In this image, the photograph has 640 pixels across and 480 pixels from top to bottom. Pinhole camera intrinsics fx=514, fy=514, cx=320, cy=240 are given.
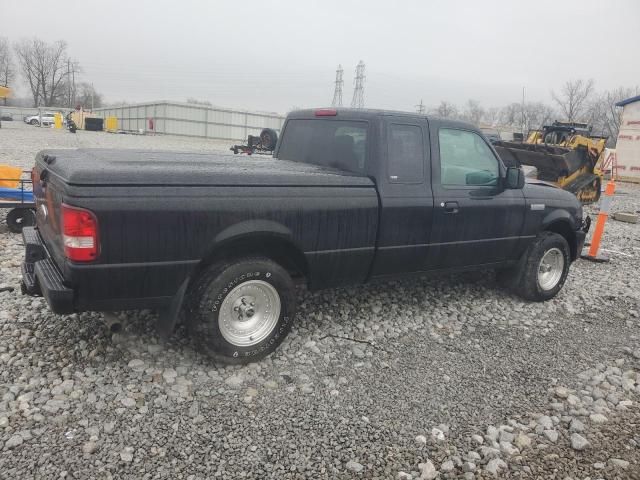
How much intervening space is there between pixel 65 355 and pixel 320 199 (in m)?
2.18

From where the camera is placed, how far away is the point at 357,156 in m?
4.48

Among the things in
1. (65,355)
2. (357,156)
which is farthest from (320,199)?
(65,355)

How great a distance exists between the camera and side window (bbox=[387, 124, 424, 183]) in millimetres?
4398

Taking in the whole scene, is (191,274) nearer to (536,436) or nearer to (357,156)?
(357,156)

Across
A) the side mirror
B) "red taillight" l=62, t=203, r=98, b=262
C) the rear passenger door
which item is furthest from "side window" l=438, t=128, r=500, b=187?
"red taillight" l=62, t=203, r=98, b=262

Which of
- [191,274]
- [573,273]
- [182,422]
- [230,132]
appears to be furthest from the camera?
[230,132]

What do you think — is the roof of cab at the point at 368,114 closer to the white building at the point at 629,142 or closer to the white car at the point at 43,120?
the white building at the point at 629,142

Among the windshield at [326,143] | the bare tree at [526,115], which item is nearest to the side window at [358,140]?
the windshield at [326,143]

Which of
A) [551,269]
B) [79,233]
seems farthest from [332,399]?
[551,269]

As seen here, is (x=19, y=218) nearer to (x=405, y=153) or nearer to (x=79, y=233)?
(x=79, y=233)

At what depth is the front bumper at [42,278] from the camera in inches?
124

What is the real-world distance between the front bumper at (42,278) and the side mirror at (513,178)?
402 cm

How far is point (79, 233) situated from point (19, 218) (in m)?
4.92

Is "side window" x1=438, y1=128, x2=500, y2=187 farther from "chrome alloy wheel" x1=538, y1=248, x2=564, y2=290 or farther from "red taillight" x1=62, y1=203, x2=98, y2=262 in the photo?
"red taillight" x1=62, y1=203, x2=98, y2=262
